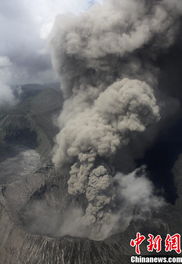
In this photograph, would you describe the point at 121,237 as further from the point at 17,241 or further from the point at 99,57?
the point at 99,57

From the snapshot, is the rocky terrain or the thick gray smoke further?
the thick gray smoke

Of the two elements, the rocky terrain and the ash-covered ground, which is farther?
the ash-covered ground

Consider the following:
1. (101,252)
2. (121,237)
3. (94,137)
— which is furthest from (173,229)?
(94,137)

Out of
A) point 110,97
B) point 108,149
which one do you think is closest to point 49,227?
point 108,149

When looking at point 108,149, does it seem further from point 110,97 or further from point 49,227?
point 49,227

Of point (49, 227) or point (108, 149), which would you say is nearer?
point (108, 149)

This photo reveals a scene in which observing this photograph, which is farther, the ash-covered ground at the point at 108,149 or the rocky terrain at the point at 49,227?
the ash-covered ground at the point at 108,149

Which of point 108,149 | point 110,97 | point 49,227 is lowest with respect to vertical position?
point 49,227

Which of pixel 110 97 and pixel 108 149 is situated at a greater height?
pixel 110 97
